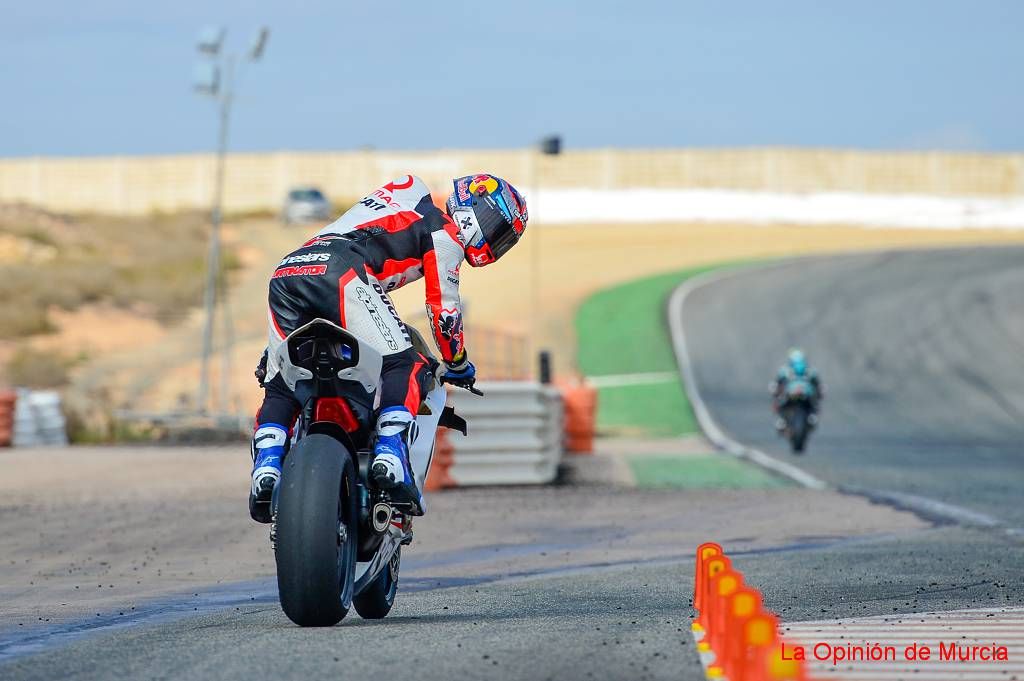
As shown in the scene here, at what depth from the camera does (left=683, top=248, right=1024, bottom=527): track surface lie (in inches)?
803

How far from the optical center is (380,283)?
6434 mm

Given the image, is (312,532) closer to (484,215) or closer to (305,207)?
(484,215)

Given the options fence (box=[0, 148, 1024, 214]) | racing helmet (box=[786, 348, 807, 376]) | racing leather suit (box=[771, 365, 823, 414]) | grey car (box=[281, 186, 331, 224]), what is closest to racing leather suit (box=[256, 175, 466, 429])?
racing leather suit (box=[771, 365, 823, 414])

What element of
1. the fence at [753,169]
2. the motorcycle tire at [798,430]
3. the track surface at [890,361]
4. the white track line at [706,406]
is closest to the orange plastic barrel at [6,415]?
the white track line at [706,406]

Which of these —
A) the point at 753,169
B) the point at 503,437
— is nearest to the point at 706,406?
the point at 503,437

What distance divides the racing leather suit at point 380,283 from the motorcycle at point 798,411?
16.7 m

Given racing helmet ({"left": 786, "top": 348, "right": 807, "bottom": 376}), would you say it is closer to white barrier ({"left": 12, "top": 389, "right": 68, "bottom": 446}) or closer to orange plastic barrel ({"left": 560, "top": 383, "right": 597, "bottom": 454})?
orange plastic barrel ({"left": 560, "top": 383, "right": 597, "bottom": 454})

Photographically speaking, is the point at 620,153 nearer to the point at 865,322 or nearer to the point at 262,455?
the point at 865,322

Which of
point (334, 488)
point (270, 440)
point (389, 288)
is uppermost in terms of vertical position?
point (389, 288)

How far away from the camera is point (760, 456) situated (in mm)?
21844

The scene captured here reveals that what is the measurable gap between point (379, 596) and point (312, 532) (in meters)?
1.05

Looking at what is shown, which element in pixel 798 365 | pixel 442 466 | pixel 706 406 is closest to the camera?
pixel 442 466

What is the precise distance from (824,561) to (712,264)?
4466cm

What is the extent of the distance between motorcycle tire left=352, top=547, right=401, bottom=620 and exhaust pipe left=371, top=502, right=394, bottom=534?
420mm
